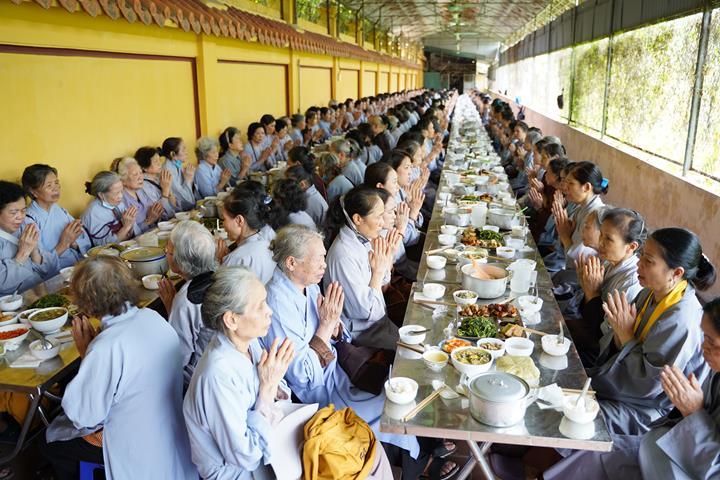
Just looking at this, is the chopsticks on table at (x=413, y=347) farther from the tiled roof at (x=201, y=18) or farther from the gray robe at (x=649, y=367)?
the tiled roof at (x=201, y=18)

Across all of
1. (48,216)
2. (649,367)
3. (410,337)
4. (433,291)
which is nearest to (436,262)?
(433,291)

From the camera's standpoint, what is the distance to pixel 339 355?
3555 millimetres

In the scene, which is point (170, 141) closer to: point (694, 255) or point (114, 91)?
point (114, 91)

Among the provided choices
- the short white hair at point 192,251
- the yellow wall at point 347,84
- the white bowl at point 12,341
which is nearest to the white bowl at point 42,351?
the white bowl at point 12,341

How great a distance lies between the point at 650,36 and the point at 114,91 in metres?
8.62

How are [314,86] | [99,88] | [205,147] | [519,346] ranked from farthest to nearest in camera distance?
[314,86]
[205,147]
[99,88]
[519,346]

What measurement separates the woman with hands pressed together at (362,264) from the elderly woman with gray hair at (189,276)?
900 millimetres

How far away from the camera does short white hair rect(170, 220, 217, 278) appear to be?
347 cm

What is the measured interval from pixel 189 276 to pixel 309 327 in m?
0.82

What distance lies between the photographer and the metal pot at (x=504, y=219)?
570 cm

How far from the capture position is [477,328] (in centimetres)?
330

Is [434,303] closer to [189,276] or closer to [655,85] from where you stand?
[189,276]

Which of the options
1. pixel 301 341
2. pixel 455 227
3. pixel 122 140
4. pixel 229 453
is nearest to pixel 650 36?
pixel 455 227

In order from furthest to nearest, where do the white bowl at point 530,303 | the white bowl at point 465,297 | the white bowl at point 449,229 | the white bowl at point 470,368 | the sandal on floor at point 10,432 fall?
1. the white bowl at point 449,229
2. the white bowl at point 465,297
3. the white bowl at point 530,303
4. the sandal on floor at point 10,432
5. the white bowl at point 470,368
